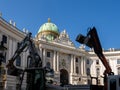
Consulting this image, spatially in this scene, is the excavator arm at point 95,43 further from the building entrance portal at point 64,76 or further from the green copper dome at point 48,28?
the green copper dome at point 48,28

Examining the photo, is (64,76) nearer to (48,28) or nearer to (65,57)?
(65,57)

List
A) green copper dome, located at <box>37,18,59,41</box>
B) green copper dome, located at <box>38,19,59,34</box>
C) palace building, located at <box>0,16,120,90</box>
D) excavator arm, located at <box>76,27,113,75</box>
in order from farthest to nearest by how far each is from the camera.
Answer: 1. green copper dome, located at <box>38,19,59,34</box>
2. green copper dome, located at <box>37,18,59,41</box>
3. palace building, located at <box>0,16,120,90</box>
4. excavator arm, located at <box>76,27,113,75</box>

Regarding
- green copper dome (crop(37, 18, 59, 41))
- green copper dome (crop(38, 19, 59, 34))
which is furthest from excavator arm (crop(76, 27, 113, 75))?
green copper dome (crop(38, 19, 59, 34))

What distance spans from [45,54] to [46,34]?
12.4 m

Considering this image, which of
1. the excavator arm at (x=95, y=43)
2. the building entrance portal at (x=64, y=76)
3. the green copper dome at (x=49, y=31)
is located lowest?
the building entrance portal at (x=64, y=76)

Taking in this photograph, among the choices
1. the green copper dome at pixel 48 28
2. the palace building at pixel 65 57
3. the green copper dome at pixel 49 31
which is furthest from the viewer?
the green copper dome at pixel 48 28

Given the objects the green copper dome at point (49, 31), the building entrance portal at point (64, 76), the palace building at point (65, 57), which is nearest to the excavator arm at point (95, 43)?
the palace building at point (65, 57)

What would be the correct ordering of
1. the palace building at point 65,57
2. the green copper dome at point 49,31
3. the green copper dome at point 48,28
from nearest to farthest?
the palace building at point 65,57 < the green copper dome at point 49,31 < the green copper dome at point 48,28

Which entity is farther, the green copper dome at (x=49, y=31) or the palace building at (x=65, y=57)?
the green copper dome at (x=49, y=31)

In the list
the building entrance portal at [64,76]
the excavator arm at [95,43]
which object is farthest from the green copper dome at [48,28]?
the excavator arm at [95,43]

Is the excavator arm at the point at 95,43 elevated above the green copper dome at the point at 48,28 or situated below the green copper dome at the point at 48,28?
below

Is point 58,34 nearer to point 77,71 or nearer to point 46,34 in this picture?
point 46,34

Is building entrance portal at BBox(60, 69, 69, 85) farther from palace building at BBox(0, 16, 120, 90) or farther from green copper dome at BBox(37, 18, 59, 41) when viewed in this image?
green copper dome at BBox(37, 18, 59, 41)

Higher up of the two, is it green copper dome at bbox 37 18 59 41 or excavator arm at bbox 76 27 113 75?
green copper dome at bbox 37 18 59 41
